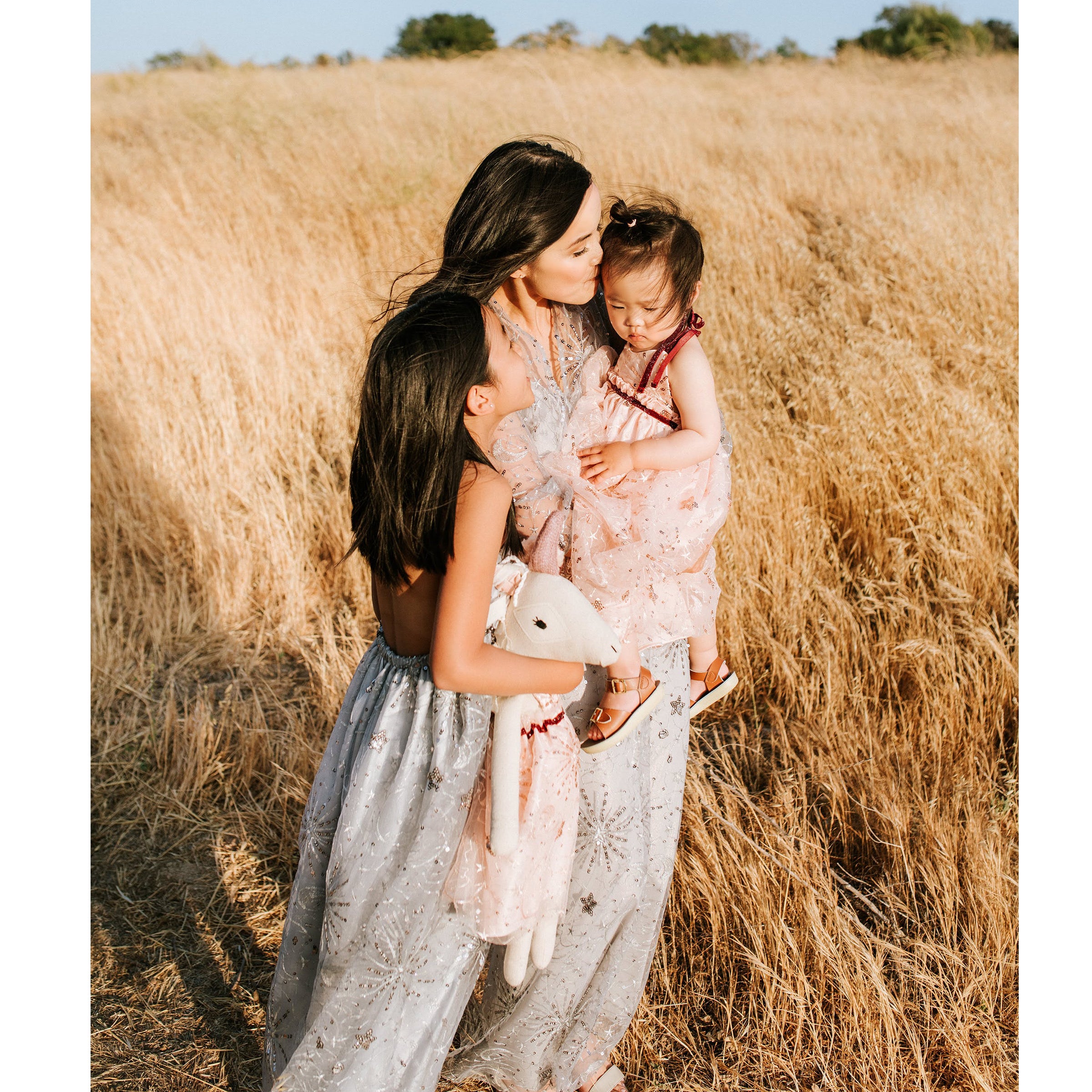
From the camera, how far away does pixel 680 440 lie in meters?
1.71

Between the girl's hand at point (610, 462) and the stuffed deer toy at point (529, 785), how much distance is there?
0.62 feet

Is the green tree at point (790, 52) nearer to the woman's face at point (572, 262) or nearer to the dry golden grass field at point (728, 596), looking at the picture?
the dry golden grass field at point (728, 596)

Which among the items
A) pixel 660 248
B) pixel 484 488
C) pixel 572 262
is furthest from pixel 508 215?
pixel 484 488

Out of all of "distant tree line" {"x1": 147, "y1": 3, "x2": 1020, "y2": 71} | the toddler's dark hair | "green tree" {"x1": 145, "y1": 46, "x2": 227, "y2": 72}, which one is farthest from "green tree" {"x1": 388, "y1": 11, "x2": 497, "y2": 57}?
the toddler's dark hair

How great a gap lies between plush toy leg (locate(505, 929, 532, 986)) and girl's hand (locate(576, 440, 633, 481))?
0.79 meters

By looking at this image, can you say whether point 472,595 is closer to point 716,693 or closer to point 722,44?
point 716,693

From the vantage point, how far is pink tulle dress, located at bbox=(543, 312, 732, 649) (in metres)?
1.63

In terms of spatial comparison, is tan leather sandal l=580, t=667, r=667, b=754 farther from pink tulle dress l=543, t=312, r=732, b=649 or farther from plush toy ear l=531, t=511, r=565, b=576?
plush toy ear l=531, t=511, r=565, b=576

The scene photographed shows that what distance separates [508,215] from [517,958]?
125cm

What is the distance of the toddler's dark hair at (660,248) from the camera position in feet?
5.49

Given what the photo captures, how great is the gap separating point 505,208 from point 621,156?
213 inches
